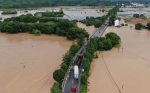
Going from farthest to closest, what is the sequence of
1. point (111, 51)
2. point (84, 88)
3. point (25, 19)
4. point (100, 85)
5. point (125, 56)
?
point (25, 19)
point (111, 51)
point (125, 56)
point (100, 85)
point (84, 88)

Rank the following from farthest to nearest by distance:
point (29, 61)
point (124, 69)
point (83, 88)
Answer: point (29, 61), point (124, 69), point (83, 88)

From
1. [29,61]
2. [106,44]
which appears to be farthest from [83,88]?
[106,44]

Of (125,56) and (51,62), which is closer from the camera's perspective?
(51,62)

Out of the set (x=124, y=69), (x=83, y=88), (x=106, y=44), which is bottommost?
(x=83, y=88)

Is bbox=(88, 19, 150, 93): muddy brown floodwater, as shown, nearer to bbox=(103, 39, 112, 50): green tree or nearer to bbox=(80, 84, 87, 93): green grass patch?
bbox=(80, 84, 87, 93): green grass patch

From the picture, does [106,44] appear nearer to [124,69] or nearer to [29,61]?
[124,69]

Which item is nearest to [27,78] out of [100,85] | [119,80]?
[100,85]

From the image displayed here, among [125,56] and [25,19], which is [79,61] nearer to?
[125,56]
